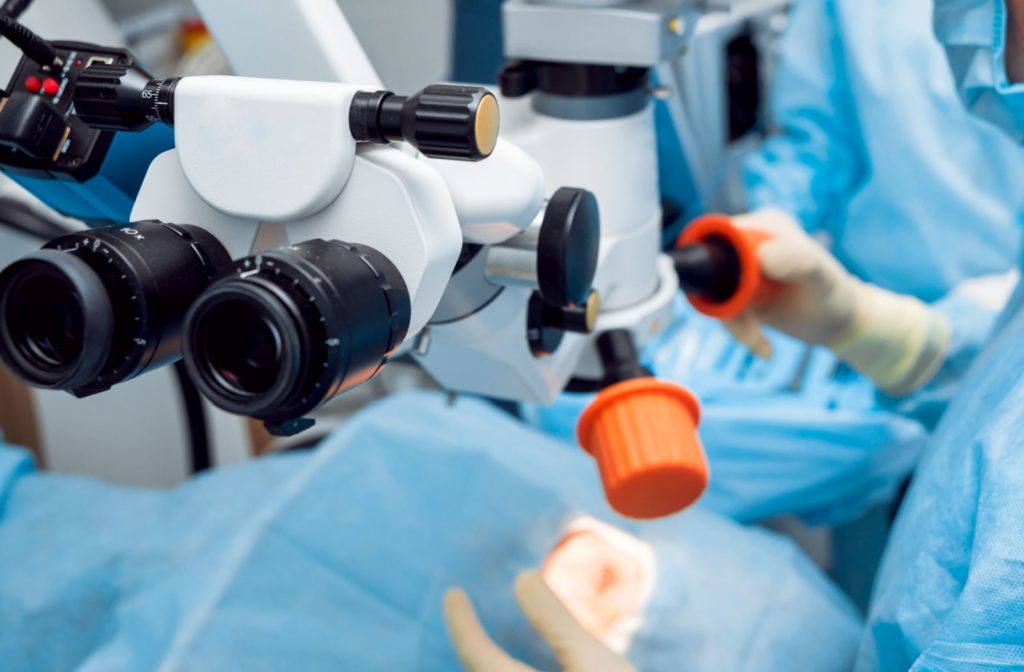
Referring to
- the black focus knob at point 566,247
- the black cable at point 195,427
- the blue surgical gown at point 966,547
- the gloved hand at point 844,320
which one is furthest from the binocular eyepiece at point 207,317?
the black cable at point 195,427

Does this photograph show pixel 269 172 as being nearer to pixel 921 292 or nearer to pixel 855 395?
pixel 855 395

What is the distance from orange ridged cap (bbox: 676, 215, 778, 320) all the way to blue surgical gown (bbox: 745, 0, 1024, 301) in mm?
492

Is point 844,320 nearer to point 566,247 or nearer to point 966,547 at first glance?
point 966,547

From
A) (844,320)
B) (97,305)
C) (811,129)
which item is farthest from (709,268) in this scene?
(811,129)

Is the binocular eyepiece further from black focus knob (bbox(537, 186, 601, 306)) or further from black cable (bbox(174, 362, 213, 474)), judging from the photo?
black cable (bbox(174, 362, 213, 474))

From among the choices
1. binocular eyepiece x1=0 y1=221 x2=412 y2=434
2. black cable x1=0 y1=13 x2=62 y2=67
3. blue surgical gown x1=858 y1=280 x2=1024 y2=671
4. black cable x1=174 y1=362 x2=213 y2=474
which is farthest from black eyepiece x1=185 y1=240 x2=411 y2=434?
black cable x1=174 y1=362 x2=213 y2=474

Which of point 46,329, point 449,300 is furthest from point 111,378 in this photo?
point 449,300

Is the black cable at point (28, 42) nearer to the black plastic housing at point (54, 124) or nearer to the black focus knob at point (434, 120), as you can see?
the black plastic housing at point (54, 124)

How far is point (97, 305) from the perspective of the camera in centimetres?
41

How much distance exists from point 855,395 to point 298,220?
87 cm

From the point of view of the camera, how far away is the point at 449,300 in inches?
22.5

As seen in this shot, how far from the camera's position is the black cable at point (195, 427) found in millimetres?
1313

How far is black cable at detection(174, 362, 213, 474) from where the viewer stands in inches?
51.7

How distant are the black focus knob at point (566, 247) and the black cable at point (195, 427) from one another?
896 millimetres
